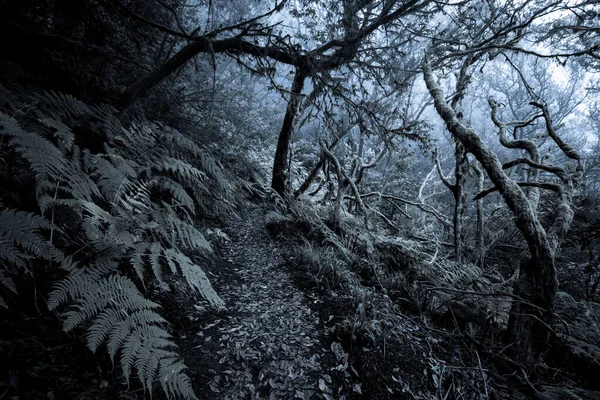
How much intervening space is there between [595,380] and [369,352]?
2.19 m

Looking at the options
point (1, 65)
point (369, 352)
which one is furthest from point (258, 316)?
point (1, 65)

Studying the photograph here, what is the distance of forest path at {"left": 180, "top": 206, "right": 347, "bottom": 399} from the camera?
85.4 inches

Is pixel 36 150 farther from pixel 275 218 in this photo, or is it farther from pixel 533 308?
pixel 533 308

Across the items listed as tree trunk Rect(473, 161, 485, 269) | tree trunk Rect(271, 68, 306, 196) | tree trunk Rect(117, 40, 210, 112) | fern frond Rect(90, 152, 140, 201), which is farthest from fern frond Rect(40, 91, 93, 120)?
tree trunk Rect(473, 161, 485, 269)

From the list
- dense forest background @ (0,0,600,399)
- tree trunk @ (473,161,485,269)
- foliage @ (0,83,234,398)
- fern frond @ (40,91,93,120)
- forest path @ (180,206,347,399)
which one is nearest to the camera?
foliage @ (0,83,234,398)

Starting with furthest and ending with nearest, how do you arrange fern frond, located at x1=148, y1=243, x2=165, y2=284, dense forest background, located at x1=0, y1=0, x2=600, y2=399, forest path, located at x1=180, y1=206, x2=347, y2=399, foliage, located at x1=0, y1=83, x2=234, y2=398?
forest path, located at x1=180, y1=206, x2=347, y2=399, fern frond, located at x1=148, y1=243, x2=165, y2=284, dense forest background, located at x1=0, y1=0, x2=600, y2=399, foliage, located at x1=0, y1=83, x2=234, y2=398

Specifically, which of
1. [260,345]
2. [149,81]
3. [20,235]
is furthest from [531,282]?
[149,81]

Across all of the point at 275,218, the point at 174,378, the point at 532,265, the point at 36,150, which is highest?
the point at 532,265

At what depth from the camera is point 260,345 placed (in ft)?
8.46

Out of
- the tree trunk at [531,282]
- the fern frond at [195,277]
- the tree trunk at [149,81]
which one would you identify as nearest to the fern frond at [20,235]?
the fern frond at [195,277]

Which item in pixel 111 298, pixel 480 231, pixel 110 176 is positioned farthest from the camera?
pixel 480 231

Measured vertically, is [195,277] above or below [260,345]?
above

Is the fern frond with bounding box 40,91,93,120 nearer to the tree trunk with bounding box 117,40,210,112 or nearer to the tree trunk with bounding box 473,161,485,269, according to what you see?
the tree trunk with bounding box 117,40,210,112

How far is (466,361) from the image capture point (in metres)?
2.86
